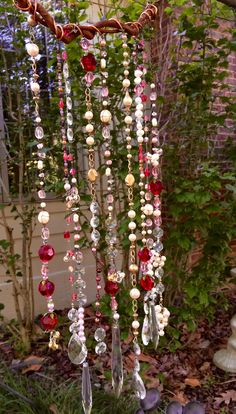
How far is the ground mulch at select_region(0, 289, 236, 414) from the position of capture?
7.04 ft

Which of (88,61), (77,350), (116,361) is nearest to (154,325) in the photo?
(116,361)

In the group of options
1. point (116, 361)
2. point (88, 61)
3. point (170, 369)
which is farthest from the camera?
point (170, 369)

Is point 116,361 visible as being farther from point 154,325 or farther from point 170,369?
point 170,369

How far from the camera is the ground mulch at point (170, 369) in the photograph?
2.14 m

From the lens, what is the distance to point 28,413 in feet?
5.32

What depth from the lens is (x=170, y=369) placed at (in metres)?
2.38

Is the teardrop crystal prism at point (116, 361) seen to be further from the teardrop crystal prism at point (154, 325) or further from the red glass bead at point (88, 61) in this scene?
the red glass bead at point (88, 61)

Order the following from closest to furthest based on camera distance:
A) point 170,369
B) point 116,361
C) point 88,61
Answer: point 88,61 < point 116,361 < point 170,369

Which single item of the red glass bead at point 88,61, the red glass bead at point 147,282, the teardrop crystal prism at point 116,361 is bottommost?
the teardrop crystal prism at point 116,361

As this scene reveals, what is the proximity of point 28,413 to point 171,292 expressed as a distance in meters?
1.41

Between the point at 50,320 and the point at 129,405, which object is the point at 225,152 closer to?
the point at 129,405

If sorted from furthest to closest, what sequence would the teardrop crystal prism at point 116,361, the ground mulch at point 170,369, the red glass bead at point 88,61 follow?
the ground mulch at point 170,369
the teardrop crystal prism at point 116,361
the red glass bead at point 88,61

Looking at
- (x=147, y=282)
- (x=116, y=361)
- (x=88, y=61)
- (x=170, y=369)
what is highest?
(x=88, y=61)

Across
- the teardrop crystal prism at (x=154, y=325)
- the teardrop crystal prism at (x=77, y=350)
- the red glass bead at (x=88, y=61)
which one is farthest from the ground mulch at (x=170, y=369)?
the red glass bead at (x=88, y=61)
